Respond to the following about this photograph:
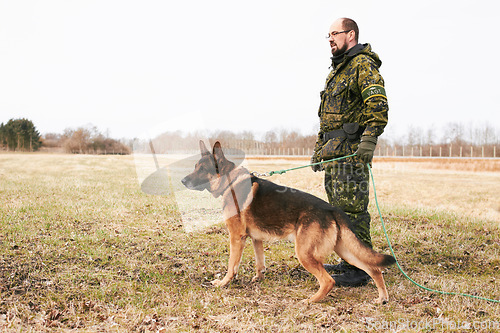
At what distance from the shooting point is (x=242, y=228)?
4.98 metres

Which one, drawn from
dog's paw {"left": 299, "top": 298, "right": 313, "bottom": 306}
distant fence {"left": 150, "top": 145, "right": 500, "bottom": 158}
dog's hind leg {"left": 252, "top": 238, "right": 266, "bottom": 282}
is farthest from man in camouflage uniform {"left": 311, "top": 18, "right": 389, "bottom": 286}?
distant fence {"left": 150, "top": 145, "right": 500, "bottom": 158}

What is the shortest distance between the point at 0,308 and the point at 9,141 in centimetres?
9334

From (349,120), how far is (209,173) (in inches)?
93.4

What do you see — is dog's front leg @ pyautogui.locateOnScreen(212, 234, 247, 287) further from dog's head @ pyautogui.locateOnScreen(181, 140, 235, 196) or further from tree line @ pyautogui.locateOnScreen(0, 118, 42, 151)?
tree line @ pyautogui.locateOnScreen(0, 118, 42, 151)

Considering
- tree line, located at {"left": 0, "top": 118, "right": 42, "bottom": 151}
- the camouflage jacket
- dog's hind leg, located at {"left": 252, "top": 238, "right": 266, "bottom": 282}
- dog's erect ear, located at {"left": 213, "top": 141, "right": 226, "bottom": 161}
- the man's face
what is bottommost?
dog's hind leg, located at {"left": 252, "top": 238, "right": 266, "bottom": 282}

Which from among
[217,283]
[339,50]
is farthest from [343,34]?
[217,283]

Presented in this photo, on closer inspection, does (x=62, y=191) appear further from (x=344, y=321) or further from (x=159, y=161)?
(x=344, y=321)

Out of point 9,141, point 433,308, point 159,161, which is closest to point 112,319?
point 433,308

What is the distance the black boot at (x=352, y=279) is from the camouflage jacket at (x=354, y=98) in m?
1.94

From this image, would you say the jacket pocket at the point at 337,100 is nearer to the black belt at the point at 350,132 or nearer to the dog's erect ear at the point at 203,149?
the black belt at the point at 350,132

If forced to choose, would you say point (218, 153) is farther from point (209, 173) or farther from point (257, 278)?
point (257, 278)

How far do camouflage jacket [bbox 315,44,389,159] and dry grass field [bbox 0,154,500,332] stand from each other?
2371mm

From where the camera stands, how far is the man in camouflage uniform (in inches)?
188

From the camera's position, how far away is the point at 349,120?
5078 mm
